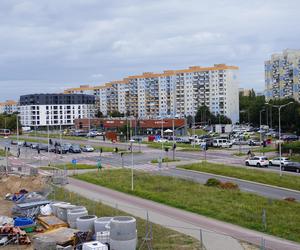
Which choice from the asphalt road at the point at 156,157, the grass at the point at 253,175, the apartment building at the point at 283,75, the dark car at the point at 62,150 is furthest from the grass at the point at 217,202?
the apartment building at the point at 283,75

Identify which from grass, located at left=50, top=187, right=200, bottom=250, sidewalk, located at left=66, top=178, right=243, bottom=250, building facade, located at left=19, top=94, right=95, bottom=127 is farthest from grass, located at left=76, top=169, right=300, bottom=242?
building facade, located at left=19, top=94, right=95, bottom=127

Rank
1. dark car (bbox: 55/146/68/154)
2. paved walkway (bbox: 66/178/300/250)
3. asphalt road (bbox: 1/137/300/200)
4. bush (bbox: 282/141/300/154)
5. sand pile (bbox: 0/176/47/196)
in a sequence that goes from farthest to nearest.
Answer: dark car (bbox: 55/146/68/154) → bush (bbox: 282/141/300/154) → sand pile (bbox: 0/176/47/196) → asphalt road (bbox: 1/137/300/200) → paved walkway (bbox: 66/178/300/250)

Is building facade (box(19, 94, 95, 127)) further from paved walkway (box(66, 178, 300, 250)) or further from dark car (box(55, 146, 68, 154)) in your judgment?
paved walkway (box(66, 178, 300, 250))

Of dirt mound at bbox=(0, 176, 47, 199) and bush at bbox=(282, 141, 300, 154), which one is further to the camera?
bush at bbox=(282, 141, 300, 154)

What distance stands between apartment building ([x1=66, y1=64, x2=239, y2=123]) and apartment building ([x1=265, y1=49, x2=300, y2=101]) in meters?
14.7

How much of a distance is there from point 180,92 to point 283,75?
125ft

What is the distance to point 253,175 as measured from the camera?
43750mm

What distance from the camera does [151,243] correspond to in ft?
67.3

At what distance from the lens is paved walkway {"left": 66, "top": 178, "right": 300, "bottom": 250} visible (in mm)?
20266

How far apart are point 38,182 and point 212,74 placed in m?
129

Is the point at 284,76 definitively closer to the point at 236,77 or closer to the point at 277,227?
the point at 236,77

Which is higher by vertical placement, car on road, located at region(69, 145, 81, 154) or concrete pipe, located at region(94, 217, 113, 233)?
car on road, located at region(69, 145, 81, 154)

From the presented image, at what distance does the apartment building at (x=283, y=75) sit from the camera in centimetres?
15188

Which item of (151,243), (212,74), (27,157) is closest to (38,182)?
Result: (151,243)
